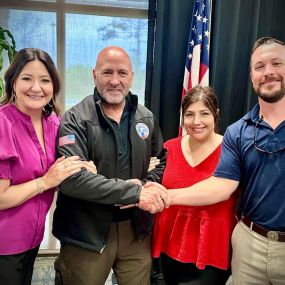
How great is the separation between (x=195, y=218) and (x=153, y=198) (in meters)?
0.26

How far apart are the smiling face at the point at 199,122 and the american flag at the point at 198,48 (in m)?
1.01

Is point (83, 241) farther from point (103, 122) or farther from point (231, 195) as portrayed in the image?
point (231, 195)

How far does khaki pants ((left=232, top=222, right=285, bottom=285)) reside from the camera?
57.6 inches

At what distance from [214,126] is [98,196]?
0.76 metres

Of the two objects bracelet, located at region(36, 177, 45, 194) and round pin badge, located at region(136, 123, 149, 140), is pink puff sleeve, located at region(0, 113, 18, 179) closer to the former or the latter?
bracelet, located at region(36, 177, 45, 194)

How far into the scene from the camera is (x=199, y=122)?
1.75 metres

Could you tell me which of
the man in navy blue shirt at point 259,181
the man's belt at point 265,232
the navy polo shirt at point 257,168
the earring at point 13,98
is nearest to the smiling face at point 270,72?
the man in navy blue shirt at point 259,181

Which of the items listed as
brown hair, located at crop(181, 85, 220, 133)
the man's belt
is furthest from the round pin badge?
Answer: the man's belt

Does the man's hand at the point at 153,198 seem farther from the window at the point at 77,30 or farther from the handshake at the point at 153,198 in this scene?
the window at the point at 77,30

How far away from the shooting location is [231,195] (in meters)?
1.66

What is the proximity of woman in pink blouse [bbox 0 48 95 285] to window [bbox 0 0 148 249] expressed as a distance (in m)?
1.47

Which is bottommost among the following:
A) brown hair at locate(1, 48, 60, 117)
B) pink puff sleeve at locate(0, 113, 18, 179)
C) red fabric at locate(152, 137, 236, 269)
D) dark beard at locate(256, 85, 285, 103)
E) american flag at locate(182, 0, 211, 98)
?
red fabric at locate(152, 137, 236, 269)

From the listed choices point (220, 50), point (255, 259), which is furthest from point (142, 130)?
point (220, 50)

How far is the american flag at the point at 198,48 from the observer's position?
2752 mm
